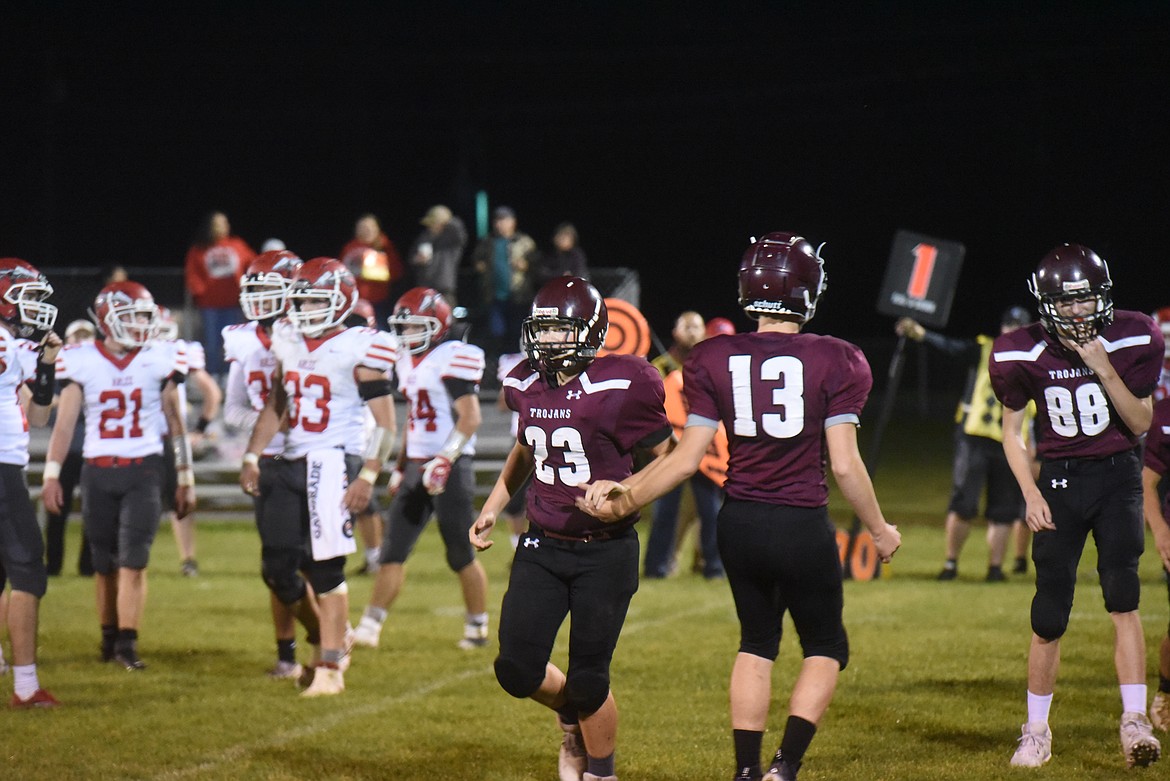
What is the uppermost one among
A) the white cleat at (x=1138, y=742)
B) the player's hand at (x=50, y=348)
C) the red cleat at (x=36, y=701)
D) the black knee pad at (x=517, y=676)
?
the player's hand at (x=50, y=348)

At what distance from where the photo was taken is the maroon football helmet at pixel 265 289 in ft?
24.1

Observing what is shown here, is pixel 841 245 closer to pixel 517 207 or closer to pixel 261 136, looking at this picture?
pixel 517 207

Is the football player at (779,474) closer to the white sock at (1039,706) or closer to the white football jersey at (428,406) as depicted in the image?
the white sock at (1039,706)

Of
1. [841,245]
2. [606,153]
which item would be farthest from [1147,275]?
[606,153]

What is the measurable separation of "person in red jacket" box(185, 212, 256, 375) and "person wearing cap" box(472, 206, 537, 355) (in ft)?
8.95

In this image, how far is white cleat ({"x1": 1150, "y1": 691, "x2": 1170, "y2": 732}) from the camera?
6.05 meters

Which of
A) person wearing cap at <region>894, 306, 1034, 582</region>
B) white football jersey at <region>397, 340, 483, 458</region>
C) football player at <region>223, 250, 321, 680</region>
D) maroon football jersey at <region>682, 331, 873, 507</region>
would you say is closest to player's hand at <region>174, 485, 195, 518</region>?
football player at <region>223, 250, 321, 680</region>

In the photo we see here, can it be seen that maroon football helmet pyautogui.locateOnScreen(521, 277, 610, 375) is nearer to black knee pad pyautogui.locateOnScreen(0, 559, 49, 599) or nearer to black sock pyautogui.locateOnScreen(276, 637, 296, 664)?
black knee pad pyautogui.locateOnScreen(0, 559, 49, 599)

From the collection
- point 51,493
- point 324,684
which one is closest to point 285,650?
point 324,684

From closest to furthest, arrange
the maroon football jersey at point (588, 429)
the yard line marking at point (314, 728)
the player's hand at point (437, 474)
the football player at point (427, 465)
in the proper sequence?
the maroon football jersey at point (588, 429), the yard line marking at point (314, 728), the player's hand at point (437, 474), the football player at point (427, 465)

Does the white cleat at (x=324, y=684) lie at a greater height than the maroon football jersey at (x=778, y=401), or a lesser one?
lesser

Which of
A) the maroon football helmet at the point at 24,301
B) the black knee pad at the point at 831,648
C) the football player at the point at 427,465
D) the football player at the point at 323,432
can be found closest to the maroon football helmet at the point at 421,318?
the football player at the point at 427,465

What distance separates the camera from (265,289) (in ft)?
24.2

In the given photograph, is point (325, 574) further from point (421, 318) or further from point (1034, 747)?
point (1034, 747)
